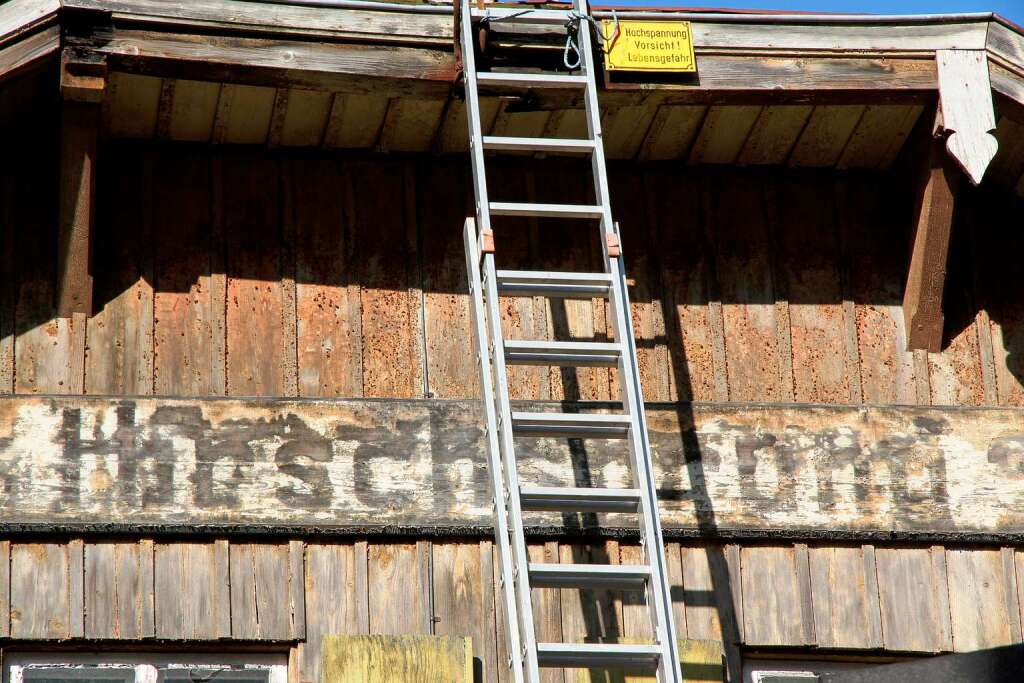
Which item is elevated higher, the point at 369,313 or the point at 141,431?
the point at 369,313

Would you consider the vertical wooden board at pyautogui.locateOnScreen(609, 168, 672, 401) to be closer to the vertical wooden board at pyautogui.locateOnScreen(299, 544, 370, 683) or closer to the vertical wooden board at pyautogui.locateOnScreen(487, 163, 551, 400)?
the vertical wooden board at pyautogui.locateOnScreen(487, 163, 551, 400)

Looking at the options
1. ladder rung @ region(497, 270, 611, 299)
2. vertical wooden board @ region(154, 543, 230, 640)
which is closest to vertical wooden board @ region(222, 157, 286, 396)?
vertical wooden board @ region(154, 543, 230, 640)

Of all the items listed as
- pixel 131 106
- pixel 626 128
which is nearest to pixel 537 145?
pixel 626 128

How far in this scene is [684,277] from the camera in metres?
7.30

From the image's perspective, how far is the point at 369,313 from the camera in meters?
7.00

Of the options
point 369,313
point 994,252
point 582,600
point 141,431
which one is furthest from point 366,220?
point 994,252

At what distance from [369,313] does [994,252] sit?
2901 millimetres

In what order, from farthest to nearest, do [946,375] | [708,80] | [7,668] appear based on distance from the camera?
[946,375] → [708,80] → [7,668]

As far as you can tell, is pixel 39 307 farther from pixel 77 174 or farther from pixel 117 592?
pixel 117 592

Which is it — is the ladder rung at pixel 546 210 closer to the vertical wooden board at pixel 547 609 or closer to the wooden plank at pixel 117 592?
the vertical wooden board at pixel 547 609

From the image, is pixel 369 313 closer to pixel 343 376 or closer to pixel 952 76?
pixel 343 376

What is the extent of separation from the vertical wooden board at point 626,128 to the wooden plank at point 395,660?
235cm

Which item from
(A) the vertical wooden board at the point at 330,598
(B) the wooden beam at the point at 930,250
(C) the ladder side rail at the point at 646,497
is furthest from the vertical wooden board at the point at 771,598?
(A) the vertical wooden board at the point at 330,598

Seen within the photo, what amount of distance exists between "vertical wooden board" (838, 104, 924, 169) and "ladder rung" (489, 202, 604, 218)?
1451 mm
